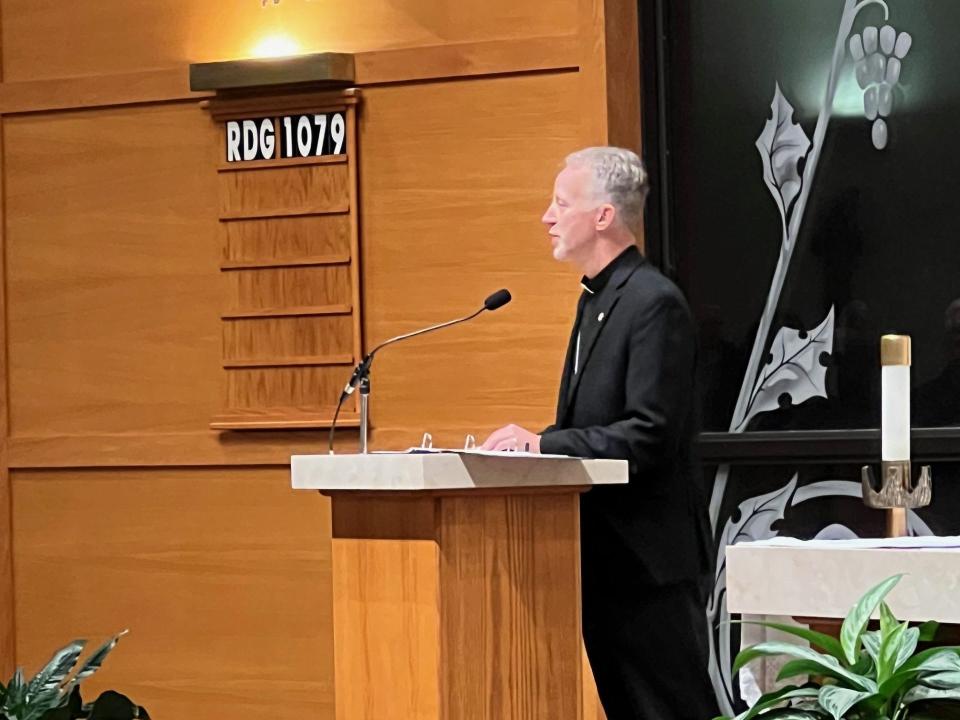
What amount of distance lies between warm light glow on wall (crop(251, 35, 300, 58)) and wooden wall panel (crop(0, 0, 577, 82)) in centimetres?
2

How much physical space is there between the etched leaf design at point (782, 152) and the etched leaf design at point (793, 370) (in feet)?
1.12

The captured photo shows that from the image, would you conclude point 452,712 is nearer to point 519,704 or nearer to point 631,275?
point 519,704

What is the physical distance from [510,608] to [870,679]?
1.51m

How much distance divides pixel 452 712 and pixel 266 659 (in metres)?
2.51

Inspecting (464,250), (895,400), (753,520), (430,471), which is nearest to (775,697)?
(895,400)

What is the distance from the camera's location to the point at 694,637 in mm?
3967

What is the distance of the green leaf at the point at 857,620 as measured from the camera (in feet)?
6.58

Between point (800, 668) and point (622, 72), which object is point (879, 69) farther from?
point (800, 668)

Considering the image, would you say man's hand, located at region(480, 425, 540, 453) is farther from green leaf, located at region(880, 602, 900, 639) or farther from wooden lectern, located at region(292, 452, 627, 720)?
green leaf, located at region(880, 602, 900, 639)

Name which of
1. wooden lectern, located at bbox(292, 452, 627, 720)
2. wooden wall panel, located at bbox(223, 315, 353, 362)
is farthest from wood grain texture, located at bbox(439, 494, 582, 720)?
wooden wall panel, located at bbox(223, 315, 353, 362)

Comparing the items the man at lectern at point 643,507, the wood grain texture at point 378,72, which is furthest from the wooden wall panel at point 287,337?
the man at lectern at point 643,507

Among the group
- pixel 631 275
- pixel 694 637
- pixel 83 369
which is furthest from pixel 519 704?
pixel 83 369

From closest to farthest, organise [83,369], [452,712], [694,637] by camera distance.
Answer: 1. [452,712]
2. [694,637]
3. [83,369]

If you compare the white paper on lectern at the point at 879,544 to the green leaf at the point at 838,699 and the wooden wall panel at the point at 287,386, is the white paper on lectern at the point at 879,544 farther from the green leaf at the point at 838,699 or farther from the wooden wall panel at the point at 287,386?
the wooden wall panel at the point at 287,386
